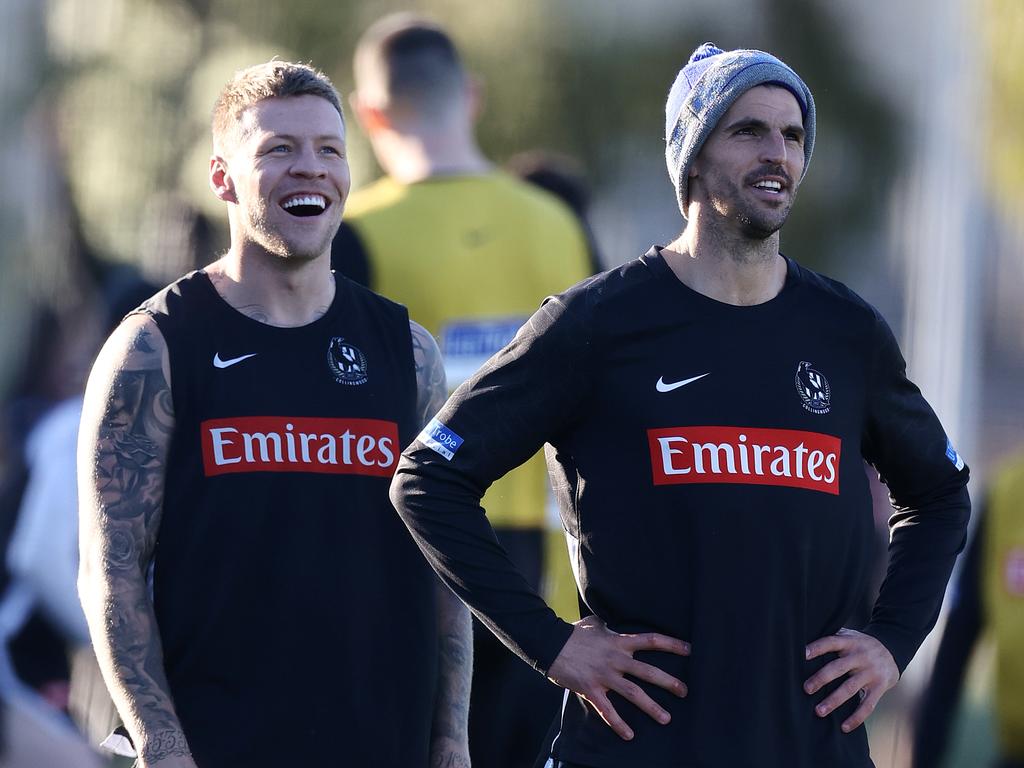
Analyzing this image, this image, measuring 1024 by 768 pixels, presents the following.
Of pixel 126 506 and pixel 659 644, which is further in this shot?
pixel 126 506

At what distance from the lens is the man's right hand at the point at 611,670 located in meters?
3.41

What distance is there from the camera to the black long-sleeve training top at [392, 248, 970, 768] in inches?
134

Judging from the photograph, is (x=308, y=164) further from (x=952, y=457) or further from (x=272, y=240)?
(x=952, y=457)

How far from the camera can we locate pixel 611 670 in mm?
3439

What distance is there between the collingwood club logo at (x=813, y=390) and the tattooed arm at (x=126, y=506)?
1273mm

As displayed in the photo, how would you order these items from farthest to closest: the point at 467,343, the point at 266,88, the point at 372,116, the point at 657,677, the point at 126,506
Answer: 1. the point at 372,116
2. the point at 467,343
3. the point at 266,88
4. the point at 126,506
5. the point at 657,677

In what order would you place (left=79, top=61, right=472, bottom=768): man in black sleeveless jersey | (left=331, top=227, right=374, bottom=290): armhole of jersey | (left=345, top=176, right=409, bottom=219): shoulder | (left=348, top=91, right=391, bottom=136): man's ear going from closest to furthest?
(left=79, top=61, right=472, bottom=768): man in black sleeveless jersey → (left=331, top=227, right=374, bottom=290): armhole of jersey → (left=345, top=176, right=409, bottom=219): shoulder → (left=348, top=91, right=391, bottom=136): man's ear

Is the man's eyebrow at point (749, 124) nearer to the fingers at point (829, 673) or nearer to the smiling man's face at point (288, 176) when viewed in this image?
the smiling man's face at point (288, 176)

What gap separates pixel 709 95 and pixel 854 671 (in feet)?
3.67

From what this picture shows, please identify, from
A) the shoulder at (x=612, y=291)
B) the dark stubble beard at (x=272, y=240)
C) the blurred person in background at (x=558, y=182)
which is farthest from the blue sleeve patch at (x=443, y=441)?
the blurred person in background at (x=558, y=182)

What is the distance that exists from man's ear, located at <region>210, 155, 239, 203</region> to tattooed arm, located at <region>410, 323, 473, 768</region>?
500 millimetres

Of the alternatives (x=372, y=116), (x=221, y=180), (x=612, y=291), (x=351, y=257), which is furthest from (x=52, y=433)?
(x=612, y=291)

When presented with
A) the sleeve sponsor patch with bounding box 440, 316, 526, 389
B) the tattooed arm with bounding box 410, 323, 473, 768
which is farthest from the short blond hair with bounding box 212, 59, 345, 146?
the sleeve sponsor patch with bounding box 440, 316, 526, 389

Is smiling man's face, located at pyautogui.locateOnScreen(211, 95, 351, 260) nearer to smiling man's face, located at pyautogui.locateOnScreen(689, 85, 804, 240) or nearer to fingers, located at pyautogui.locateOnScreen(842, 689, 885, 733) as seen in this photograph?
smiling man's face, located at pyautogui.locateOnScreen(689, 85, 804, 240)
